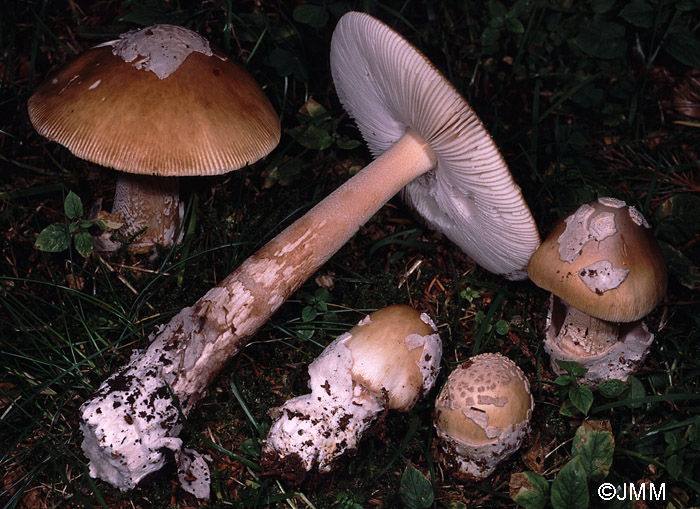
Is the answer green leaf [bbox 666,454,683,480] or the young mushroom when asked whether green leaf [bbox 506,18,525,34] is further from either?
green leaf [bbox 666,454,683,480]

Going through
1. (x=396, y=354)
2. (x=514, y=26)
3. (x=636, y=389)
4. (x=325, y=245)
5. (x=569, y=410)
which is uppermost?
(x=514, y=26)

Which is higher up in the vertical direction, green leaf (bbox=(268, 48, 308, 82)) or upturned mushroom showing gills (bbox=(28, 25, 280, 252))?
upturned mushroom showing gills (bbox=(28, 25, 280, 252))

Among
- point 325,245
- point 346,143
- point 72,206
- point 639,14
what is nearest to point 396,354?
point 325,245

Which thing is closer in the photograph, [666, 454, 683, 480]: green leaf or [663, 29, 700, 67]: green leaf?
[666, 454, 683, 480]: green leaf

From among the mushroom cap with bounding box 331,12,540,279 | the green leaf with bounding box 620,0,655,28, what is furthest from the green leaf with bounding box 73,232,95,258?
the green leaf with bounding box 620,0,655,28

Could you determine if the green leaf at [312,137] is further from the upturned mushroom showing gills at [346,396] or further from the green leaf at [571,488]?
the green leaf at [571,488]

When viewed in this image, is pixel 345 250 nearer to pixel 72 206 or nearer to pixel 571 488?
pixel 72 206
